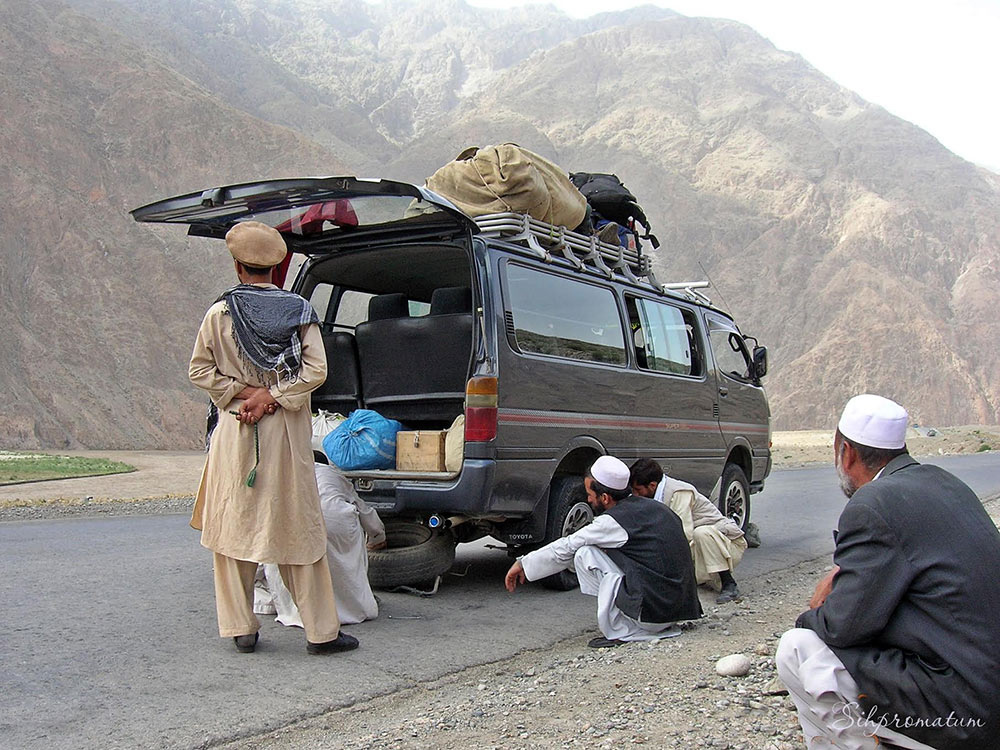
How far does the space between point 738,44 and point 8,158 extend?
7218cm

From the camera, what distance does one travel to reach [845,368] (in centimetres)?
5144

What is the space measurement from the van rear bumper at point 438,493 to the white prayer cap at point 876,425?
3.18m

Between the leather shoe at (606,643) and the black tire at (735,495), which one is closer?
the leather shoe at (606,643)

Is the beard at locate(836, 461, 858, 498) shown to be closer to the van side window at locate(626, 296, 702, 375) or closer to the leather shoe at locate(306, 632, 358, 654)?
the leather shoe at locate(306, 632, 358, 654)

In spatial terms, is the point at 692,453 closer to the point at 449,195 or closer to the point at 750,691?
the point at 449,195

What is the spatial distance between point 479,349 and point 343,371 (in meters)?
1.60

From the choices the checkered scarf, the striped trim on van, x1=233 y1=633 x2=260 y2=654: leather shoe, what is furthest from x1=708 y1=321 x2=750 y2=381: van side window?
x1=233 y1=633 x2=260 y2=654: leather shoe

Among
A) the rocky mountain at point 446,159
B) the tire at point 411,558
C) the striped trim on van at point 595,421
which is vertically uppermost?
the rocky mountain at point 446,159

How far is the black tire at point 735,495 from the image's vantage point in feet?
30.8

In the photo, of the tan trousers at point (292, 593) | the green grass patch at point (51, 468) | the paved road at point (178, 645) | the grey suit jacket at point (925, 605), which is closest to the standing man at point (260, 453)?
the tan trousers at point (292, 593)

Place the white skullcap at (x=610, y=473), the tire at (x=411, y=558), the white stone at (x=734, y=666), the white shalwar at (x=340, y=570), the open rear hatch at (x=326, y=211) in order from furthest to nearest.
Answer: the tire at (x=411, y=558) < the open rear hatch at (x=326, y=211) < the white shalwar at (x=340, y=570) < the white skullcap at (x=610, y=473) < the white stone at (x=734, y=666)

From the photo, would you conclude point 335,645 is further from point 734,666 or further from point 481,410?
point 734,666

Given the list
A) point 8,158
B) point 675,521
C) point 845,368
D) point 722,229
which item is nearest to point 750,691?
point 675,521

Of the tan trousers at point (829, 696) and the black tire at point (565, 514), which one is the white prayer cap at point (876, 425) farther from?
the black tire at point (565, 514)
